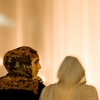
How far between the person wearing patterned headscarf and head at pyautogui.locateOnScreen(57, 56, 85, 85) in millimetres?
343

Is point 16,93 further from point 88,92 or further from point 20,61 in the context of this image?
point 88,92

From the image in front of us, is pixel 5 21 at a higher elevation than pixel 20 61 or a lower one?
higher

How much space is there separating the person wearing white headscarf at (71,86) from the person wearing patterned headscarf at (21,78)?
10.8 inches

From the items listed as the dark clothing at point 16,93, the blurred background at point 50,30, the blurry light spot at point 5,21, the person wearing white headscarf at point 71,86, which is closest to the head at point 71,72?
the person wearing white headscarf at point 71,86

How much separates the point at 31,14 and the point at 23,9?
0.12m

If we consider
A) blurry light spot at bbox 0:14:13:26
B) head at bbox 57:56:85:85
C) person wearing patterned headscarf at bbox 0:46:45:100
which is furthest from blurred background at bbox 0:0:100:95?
head at bbox 57:56:85:85

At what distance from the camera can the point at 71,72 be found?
158 centimetres

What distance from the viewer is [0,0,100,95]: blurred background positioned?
3.31 meters

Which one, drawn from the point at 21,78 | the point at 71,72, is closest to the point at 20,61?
the point at 21,78

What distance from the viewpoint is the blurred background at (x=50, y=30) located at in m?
3.31

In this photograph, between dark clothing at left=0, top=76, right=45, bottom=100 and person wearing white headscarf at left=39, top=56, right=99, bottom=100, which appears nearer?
person wearing white headscarf at left=39, top=56, right=99, bottom=100

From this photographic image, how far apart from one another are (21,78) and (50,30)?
1608mm

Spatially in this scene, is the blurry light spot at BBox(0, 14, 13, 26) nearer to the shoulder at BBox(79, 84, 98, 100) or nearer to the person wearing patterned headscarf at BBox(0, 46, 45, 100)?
the person wearing patterned headscarf at BBox(0, 46, 45, 100)

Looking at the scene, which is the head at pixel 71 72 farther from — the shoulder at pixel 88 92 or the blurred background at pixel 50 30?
the blurred background at pixel 50 30
